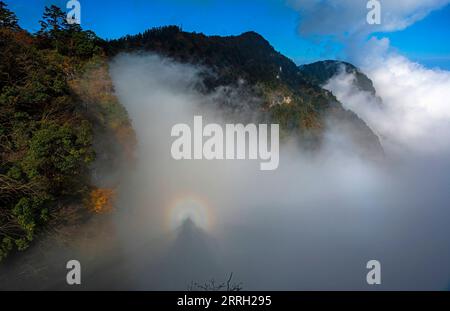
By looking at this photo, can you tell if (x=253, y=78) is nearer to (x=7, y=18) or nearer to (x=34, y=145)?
(x=7, y=18)

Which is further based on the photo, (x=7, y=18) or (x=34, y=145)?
(x=7, y=18)

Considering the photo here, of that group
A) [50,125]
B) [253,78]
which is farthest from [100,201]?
[253,78]

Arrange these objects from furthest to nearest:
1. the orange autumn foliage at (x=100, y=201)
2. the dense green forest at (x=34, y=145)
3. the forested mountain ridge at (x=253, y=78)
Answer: the forested mountain ridge at (x=253, y=78) < the orange autumn foliage at (x=100, y=201) < the dense green forest at (x=34, y=145)

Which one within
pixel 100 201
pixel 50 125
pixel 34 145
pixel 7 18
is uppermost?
pixel 7 18

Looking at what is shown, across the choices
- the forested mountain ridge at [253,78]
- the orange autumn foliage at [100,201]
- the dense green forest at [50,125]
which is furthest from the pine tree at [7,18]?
the forested mountain ridge at [253,78]

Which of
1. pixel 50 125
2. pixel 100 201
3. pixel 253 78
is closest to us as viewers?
pixel 50 125

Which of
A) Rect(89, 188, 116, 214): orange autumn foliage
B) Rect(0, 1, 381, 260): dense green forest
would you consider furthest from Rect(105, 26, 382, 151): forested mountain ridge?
Rect(89, 188, 116, 214): orange autumn foliage

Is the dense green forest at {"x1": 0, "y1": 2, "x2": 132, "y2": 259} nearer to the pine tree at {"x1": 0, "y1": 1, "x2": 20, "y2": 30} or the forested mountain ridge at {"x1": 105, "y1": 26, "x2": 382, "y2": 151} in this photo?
the pine tree at {"x1": 0, "y1": 1, "x2": 20, "y2": 30}

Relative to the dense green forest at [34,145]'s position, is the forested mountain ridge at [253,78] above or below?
above

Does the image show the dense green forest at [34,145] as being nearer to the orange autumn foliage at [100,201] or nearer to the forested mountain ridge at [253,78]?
the orange autumn foliage at [100,201]
